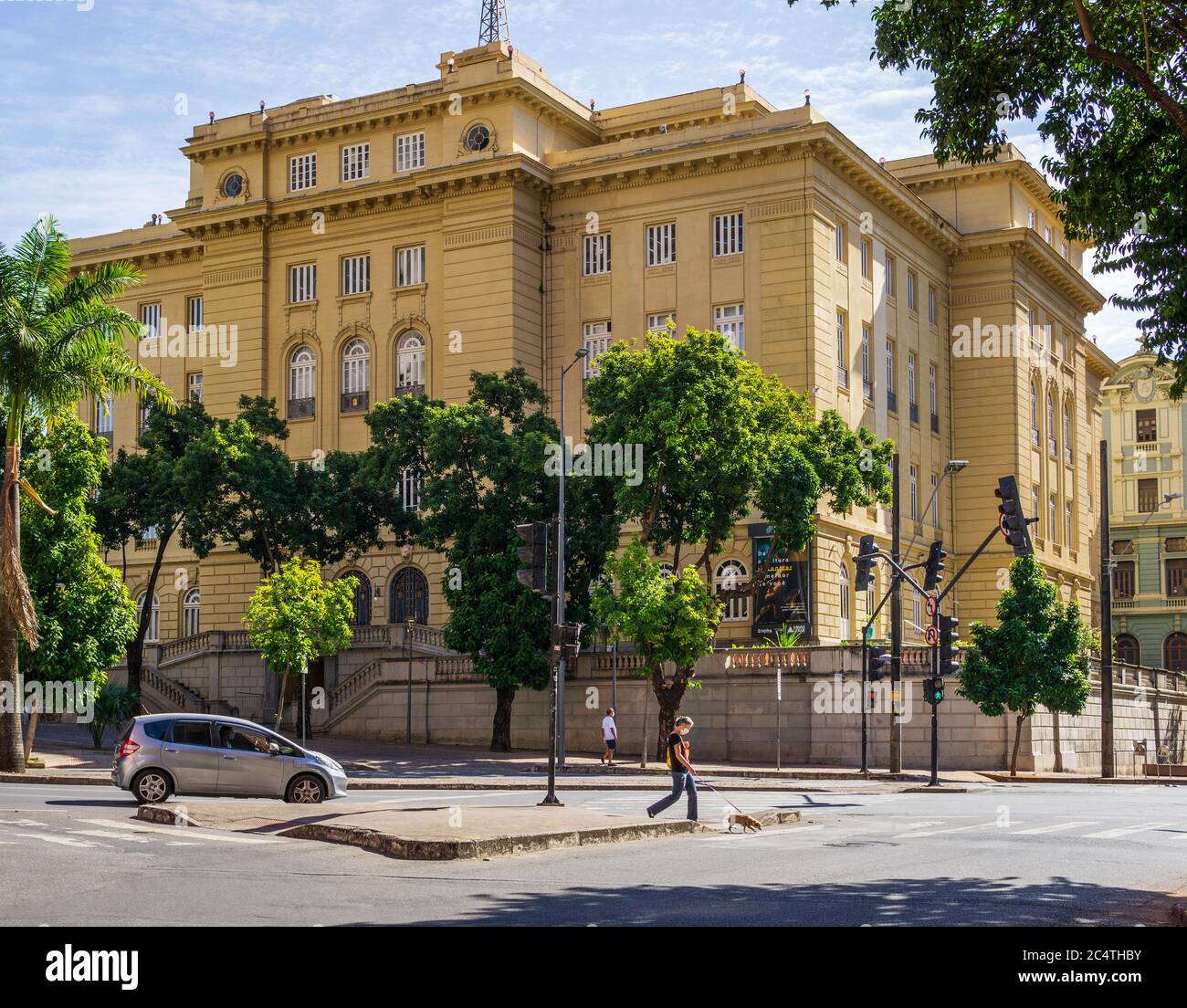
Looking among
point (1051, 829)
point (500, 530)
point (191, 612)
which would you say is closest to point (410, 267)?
point (191, 612)

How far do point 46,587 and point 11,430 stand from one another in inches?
224

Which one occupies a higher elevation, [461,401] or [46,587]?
[461,401]

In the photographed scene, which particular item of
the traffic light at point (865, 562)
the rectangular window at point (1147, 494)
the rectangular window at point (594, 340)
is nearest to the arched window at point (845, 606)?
the rectangular window at point (594, 340)

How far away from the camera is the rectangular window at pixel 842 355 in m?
56.3

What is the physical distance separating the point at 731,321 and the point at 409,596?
1535cm

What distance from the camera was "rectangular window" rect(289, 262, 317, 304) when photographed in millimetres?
62906

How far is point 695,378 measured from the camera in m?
43.0

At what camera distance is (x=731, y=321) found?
55.5m

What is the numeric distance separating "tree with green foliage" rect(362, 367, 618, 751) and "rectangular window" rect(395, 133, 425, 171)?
53.0 ft

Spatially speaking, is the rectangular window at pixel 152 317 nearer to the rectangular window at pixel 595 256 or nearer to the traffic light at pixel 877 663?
the rectangular window at pixel 595 256

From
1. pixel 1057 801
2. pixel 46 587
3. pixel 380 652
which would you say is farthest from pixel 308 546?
pixel 1057 801

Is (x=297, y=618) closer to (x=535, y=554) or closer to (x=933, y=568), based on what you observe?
(x=933, y=568)

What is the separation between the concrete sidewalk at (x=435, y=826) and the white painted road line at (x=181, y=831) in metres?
0.32
